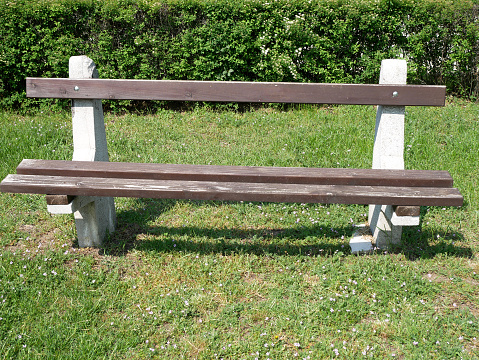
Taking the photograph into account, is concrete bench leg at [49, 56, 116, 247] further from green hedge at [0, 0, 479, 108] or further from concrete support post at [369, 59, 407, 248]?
green hedge at [0, 0, 479, 108]

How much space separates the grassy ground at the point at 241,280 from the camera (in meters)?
2.93

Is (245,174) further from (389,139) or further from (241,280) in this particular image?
(389,139)

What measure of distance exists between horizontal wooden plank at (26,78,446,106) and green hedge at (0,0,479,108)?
362 cm

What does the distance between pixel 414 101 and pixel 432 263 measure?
47.2 inches

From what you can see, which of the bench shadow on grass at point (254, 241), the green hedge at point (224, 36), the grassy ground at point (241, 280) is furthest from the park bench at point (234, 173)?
the green hedge at point (224, 36)

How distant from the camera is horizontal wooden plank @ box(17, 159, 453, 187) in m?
3.34

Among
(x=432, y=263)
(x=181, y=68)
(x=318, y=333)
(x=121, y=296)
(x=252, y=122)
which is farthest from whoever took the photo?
(x=181, y=68)

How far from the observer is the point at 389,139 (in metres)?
3.66

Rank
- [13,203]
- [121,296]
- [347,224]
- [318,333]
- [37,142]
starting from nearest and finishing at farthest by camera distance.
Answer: [318,333]
[121,296]
[347,224]
[13,203]
[37,142]

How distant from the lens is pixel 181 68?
7.22 m

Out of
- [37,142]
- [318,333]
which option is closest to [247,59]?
[37,142]

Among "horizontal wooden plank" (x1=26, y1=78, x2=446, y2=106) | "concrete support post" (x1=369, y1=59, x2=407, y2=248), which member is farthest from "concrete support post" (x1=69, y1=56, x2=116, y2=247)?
"concrete support post" (x1=369, y1=59, x2=407, y2=248)

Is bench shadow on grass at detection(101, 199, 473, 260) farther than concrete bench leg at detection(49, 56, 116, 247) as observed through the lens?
Yes

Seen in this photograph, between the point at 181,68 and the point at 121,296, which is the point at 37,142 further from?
the point at 121,296
